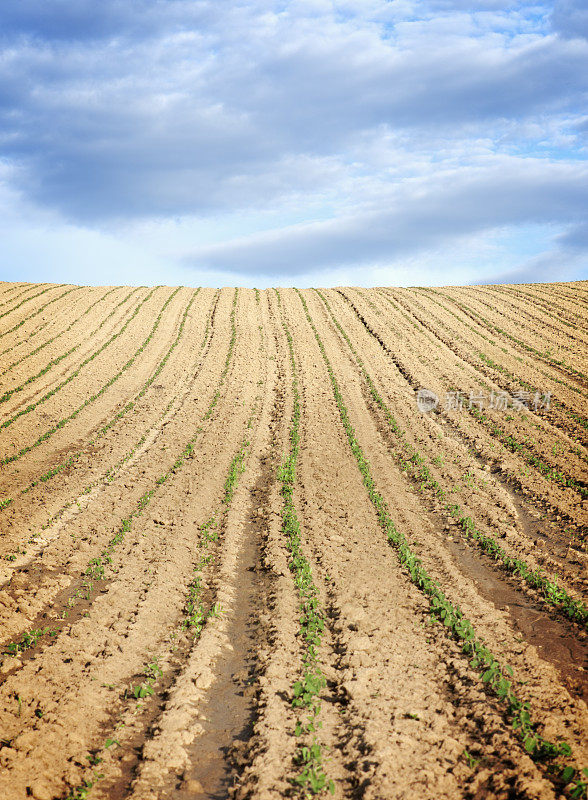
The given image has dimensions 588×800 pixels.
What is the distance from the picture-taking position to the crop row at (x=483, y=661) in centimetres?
549

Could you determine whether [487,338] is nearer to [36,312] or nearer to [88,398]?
[88,398]

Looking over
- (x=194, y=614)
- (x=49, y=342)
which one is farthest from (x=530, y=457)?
(x=49, y=342)

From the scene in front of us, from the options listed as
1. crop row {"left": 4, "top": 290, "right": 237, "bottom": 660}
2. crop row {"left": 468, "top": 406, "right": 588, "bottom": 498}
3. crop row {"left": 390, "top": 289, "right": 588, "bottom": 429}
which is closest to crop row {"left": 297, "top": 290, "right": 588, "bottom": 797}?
crop row {"left": 468, "top": 406, "right": 588, "bottom": 498}

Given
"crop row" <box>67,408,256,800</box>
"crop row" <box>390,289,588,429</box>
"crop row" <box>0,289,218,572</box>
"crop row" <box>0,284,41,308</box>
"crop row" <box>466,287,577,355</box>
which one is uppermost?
"crop row" <box>0,284,41,308</box>

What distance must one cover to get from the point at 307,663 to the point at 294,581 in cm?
229

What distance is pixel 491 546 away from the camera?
11.0 meters

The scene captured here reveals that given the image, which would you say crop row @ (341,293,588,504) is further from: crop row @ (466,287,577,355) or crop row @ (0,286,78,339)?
crop row @ (0,286,78,339)

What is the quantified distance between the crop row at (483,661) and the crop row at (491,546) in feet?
5.64

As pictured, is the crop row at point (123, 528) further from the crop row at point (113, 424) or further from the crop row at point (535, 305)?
the crop row at point (535, 305)

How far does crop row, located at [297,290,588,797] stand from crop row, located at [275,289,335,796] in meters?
2.06

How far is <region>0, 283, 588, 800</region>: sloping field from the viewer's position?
586 centimetres

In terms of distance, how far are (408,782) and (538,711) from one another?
2094 mm

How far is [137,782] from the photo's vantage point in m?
5.64

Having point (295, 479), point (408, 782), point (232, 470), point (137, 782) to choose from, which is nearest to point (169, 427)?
point (232, 470)
